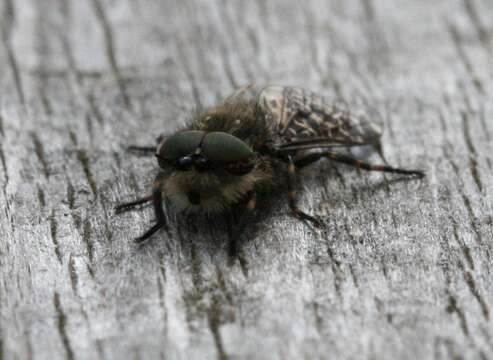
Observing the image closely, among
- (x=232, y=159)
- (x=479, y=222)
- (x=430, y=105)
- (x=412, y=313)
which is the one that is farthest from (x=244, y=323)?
(x=430, y=105)

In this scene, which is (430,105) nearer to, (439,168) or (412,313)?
(439,168)

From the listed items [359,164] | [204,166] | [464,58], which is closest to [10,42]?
[204,166]

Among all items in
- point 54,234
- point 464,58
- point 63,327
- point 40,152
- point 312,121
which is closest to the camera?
point 63,327

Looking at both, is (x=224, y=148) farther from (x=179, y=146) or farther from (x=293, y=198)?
(x=293, y=198)

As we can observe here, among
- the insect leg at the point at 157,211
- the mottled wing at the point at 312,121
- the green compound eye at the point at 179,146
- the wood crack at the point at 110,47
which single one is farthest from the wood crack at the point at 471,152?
the wood crack at the point at 110,47

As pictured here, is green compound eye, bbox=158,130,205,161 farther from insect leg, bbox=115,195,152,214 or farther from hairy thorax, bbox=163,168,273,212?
insect leg, bbox=115,195,152,214

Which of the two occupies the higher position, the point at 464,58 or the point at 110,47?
the point at 110,47

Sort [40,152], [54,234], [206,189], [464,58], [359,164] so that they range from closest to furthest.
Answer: [54,234]
[206,189]
[359,164]
[40,152]
[464,58]
